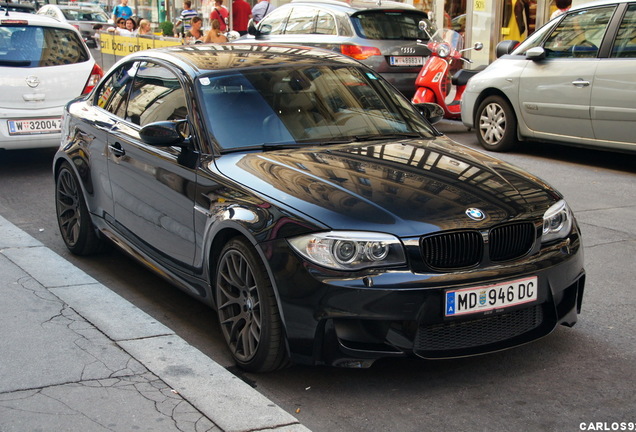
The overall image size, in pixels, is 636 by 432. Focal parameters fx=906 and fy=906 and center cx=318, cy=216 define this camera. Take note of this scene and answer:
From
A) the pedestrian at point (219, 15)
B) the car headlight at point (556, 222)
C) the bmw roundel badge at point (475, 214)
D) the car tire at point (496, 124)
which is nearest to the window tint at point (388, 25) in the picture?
the car tire at point (496, 124)

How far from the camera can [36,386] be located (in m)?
4.19

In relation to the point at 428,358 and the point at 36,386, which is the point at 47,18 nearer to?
the point at 36,386

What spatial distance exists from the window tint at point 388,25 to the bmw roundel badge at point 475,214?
31.0 ft

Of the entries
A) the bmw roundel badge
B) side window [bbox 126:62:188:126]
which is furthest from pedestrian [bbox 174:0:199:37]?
the bmw roundel badge

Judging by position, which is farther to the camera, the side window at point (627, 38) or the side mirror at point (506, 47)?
the side mirror at point (506, 47)

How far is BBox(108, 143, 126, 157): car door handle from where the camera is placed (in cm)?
579

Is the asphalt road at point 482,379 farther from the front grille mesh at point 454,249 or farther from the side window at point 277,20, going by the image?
the side window at point 277,20

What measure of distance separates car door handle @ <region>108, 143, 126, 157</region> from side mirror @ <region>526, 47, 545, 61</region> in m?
5.97

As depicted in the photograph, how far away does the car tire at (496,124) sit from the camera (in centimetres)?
1097

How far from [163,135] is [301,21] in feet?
Answer: 32.9

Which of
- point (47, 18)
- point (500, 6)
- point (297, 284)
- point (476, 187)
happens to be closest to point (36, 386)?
point (297, 284)

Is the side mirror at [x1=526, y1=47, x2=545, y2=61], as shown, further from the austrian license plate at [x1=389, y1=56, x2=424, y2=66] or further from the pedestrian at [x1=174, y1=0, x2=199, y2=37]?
the pedestrian at [x1=174, y1=0, x2=199, y2=37]

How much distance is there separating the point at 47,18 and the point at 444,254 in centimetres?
817

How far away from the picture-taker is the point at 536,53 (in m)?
10.3
